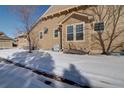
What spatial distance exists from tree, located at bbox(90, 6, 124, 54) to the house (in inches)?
7.8

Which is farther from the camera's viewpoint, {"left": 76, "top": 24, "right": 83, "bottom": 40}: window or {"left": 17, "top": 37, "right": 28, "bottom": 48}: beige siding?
{"left": 17, "top": 37, "right": 28, "bottom": 48}: beige siding

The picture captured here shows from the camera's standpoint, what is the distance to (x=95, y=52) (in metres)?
13.0

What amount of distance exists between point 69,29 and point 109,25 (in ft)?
13.1

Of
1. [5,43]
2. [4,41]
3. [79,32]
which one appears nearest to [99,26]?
[79,32]

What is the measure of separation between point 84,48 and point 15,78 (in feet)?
28.7

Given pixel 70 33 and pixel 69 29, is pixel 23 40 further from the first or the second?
pixel 70 33

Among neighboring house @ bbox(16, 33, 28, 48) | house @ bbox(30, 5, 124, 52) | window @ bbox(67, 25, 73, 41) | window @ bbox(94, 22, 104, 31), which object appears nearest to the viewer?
window @ bbox(94, 22, 104, 31)

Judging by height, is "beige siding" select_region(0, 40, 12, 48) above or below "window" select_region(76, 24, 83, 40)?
below

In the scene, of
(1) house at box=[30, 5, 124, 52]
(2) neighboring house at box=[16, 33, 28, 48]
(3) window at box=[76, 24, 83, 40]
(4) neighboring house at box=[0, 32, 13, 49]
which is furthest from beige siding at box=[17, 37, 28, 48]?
(3) window at box=[76, 24, 83, 40]

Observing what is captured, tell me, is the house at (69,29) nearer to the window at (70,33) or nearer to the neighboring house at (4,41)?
the window at (70,33)

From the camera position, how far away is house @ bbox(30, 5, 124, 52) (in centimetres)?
1339

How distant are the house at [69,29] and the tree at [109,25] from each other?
20 centimetres

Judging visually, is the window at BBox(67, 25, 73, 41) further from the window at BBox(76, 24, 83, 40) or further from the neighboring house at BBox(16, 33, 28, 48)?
the neighboring house at BBox(16, 33, 28, 48)

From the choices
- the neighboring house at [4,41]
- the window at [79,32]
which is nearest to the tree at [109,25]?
the window at [79,32]
